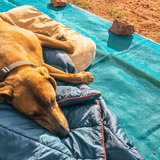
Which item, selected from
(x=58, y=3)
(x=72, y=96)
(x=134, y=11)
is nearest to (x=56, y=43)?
(x=72, y=96)

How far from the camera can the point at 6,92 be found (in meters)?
1.68

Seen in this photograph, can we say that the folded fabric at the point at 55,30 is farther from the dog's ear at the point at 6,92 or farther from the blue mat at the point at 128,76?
the dog's ear at the point at 6,92

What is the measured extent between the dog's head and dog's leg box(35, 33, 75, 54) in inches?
49.2

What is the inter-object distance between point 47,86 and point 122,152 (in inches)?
43.8

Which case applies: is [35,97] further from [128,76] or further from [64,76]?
[128,76]

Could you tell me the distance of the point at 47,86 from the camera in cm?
172

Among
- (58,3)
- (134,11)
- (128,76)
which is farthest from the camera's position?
(134,11)

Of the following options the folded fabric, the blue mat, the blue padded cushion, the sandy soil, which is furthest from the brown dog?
the sandy soil

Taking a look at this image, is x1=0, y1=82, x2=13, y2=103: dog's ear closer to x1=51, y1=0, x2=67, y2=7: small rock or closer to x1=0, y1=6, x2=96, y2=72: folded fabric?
x1=0, y1=6, x2=96, y2=72: folded fabric

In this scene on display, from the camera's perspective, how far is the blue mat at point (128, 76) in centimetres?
251

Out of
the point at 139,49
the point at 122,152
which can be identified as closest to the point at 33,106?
the point at 122,152

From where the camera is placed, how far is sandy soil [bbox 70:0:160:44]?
5488mm

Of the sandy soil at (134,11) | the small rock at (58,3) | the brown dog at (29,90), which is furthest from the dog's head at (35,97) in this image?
the sandy soil at (134,11)

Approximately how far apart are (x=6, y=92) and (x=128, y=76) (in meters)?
2.46
